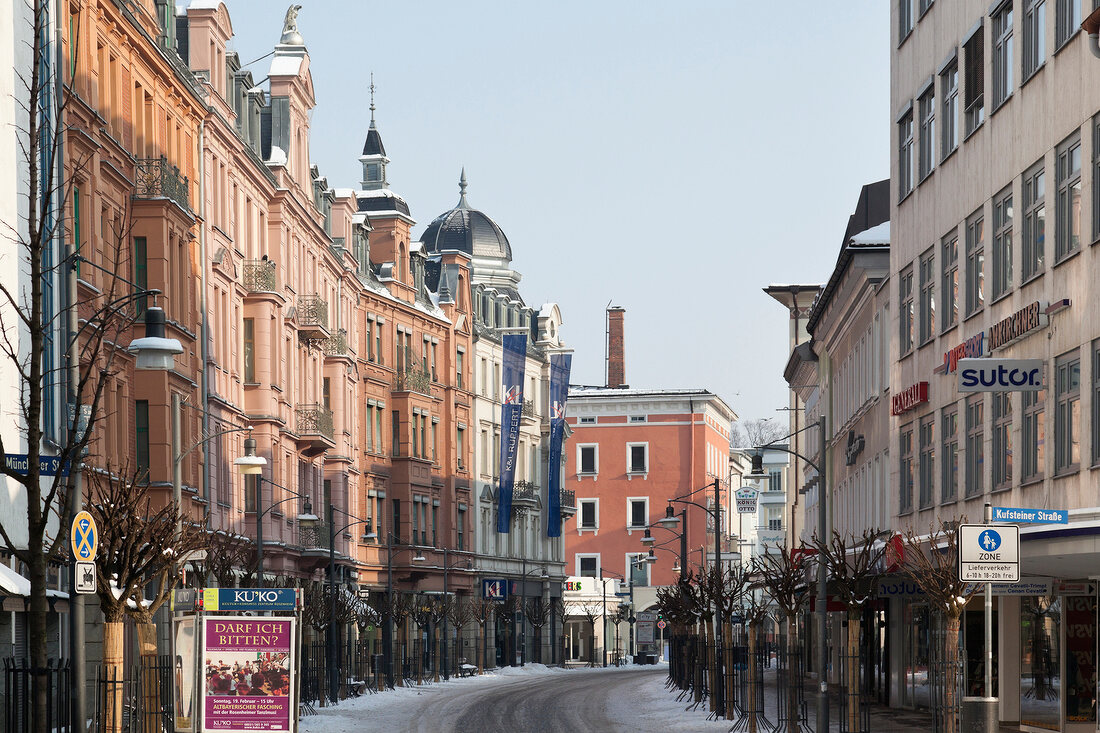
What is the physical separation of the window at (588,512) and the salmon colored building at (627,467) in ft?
0.21

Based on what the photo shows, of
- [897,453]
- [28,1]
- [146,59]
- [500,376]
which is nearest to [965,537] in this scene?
[28,1]

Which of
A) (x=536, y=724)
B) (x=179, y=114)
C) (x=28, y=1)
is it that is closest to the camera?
(x=28, y=1)

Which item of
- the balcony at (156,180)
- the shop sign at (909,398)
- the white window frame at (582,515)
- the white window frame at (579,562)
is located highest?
the balcony at (156,180)

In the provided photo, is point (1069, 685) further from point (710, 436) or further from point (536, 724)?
point (710, 436)

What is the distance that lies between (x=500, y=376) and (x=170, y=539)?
65.1 m

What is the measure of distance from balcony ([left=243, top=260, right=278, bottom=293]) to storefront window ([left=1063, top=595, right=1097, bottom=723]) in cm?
2854

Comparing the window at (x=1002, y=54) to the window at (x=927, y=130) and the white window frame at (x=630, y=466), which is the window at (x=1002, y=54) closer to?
the window at (x=927, y=130)

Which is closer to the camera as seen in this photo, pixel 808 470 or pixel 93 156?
pixel 93 156

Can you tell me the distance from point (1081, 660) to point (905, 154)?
508 inches

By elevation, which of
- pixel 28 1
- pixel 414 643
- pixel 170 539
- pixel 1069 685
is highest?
pixel 28 1

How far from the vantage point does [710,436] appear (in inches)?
4769

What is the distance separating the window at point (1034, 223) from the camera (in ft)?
92.0

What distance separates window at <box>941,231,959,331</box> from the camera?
34.1 meters

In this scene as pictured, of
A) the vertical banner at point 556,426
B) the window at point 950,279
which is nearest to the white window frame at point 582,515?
the vertical banner at point 556,426
